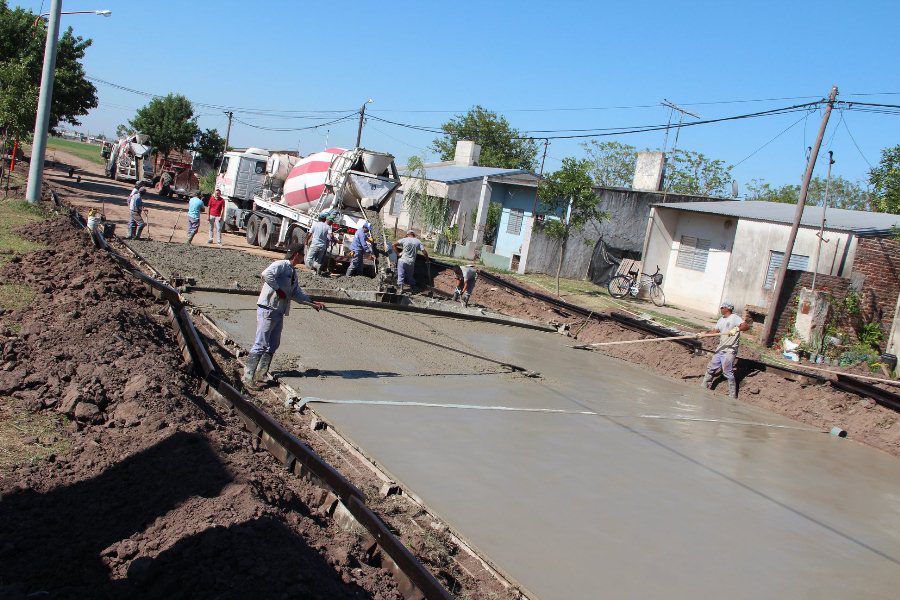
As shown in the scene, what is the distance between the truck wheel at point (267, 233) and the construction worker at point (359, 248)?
4868mm

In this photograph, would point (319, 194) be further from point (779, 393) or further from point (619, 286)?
point (779, 393)

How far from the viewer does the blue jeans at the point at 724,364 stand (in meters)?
12.4

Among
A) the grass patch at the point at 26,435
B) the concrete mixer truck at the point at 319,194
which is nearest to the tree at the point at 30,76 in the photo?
the concrete mixer truck at the point at 319,194

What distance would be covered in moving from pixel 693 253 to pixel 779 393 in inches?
525

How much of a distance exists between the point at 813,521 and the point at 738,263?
1637 centimetres

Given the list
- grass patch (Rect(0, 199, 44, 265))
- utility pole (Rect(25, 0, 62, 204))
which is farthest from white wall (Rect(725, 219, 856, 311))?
utility pole (Rect(25, 0, 62, 204))

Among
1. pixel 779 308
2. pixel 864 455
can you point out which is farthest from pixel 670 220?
pixel 864 455

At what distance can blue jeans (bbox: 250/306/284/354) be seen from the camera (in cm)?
848

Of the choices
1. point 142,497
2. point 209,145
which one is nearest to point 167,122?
point 209,145

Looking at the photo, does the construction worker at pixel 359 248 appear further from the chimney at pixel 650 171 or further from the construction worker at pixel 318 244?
the chimney at pixel 650 171

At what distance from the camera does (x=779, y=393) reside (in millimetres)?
12266

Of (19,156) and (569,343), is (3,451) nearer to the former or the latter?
(569,343)

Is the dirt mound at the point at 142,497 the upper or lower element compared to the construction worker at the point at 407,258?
lower

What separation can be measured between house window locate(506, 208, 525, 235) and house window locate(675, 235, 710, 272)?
31.9ft
